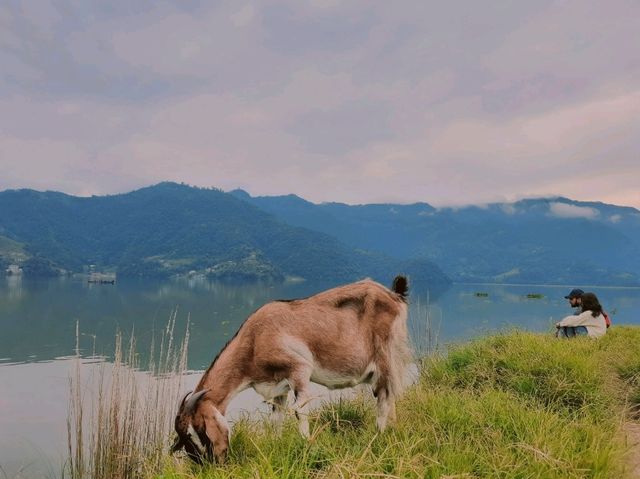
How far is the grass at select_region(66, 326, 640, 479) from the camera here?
461 centimetres

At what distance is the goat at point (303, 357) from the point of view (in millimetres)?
4883

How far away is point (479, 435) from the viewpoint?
5.72 meters

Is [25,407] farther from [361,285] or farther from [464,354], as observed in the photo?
[361,285]

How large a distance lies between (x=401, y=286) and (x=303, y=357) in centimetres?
179

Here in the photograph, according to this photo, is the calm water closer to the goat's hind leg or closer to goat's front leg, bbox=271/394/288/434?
goat's front leg, bbox=271/394/288/434

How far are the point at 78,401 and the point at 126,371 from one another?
0.91 metres

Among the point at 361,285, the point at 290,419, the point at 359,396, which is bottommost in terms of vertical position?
the point at 359,396

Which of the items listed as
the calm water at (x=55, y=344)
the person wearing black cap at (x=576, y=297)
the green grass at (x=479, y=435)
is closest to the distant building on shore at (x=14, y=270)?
the calm water at (x=55, y=344)

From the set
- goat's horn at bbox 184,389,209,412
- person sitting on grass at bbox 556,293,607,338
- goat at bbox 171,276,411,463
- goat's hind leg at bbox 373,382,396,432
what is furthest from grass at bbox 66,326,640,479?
person sitting on grass at bbox 556,293,607,338

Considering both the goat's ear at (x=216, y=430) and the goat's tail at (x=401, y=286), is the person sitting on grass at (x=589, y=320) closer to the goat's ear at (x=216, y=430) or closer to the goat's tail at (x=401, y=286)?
the goat's tail at (x=401, y=286)

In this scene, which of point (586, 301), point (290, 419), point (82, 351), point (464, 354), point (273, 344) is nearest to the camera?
point (273, 344)

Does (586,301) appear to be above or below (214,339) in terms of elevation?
above

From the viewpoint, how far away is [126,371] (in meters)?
9.12

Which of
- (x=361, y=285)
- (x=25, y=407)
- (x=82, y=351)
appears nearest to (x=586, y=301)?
(x=361, y=285)
